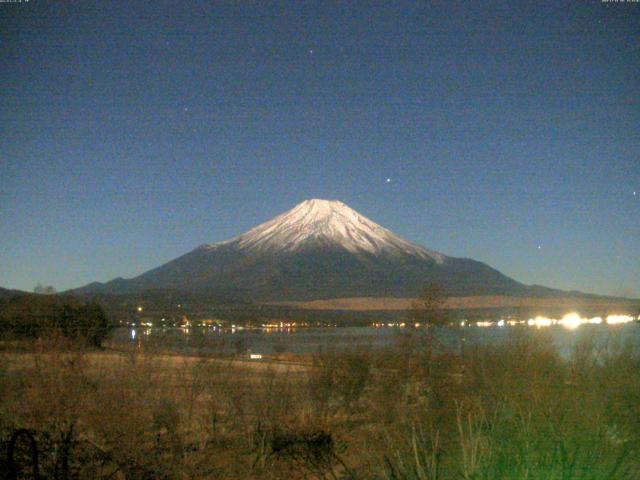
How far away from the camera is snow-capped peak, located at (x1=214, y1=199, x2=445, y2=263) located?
420ft

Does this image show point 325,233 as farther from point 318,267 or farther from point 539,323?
point 539,323

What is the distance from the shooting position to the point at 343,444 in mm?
13359

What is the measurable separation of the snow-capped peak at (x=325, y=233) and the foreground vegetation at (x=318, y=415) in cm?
10930

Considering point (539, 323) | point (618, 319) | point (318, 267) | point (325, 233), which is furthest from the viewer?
point (325, 233)

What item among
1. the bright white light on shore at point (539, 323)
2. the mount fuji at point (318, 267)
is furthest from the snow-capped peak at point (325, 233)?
the bright white light on shore at point (539, 323)

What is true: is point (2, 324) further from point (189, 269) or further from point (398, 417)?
point (189, 269)

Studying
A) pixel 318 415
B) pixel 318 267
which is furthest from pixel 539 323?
pixel 318 267

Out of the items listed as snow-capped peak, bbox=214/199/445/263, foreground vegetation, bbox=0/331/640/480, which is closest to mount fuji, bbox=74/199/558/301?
snow-capped peak, bbox=214/199/445/263

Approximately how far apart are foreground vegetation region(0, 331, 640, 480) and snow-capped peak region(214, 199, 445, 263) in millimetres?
109299

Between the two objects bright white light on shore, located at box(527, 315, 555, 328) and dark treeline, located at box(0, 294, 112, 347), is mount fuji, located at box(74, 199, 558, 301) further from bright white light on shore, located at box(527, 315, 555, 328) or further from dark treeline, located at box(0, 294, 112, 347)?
bright white light on shore, located at box(527, 315, 555, 328)

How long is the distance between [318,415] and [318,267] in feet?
323

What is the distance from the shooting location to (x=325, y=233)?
135m

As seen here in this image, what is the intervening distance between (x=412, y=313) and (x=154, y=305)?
30.7 metres

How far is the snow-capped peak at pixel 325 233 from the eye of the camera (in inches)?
5044
